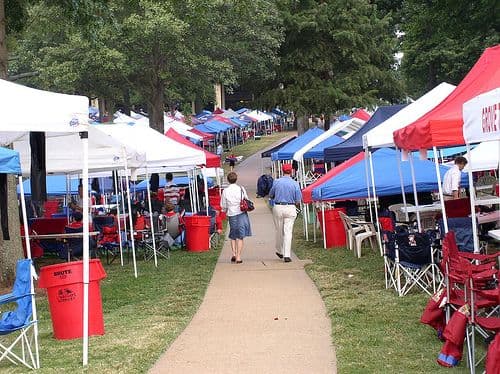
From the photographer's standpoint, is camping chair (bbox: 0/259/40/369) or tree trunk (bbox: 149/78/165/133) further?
tree trunk (bbox: 149/78/165/133)

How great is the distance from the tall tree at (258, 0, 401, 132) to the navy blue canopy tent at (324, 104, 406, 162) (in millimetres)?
15219

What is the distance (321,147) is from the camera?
26.9m

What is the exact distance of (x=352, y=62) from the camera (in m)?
37.4

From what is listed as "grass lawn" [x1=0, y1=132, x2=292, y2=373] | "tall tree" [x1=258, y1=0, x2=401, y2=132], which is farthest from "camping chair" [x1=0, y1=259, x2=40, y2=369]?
"tall tree" [x1=258, y1=0, x2=401, y2=132]

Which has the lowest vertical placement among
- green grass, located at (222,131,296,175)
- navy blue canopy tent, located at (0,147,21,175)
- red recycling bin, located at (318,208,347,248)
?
red recycling bin, located at (318,208,347,248)

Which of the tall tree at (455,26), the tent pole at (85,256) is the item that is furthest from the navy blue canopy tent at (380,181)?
the tent pole at (85,256)

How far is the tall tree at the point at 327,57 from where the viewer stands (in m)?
36.3

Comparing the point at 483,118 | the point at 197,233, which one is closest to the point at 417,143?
the point at 483,118

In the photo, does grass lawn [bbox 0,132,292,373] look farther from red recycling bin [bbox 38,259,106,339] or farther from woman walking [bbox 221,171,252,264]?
woman walking [bbox 221,171,252,264]

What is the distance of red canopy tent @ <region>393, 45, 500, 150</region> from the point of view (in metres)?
9.45

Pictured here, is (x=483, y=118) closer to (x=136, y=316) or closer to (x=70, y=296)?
(x=70, y=296)

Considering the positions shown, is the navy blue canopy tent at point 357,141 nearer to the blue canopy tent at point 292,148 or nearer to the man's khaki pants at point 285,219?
the man's khaki pants at point 285,219

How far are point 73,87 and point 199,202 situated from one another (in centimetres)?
657

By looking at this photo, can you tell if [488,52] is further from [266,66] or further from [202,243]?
[266,66]
